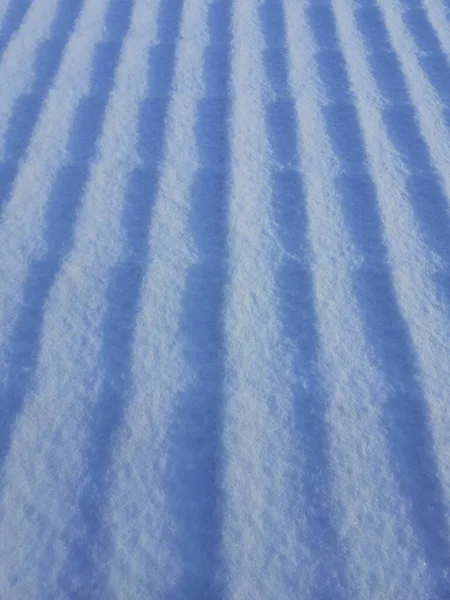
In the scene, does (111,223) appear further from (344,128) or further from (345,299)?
(344,128)

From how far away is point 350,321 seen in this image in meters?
1.19

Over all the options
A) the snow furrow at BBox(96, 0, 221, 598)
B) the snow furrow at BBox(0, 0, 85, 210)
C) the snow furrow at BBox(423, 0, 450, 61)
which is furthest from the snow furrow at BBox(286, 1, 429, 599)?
the snow furrow at BBox(0, 0, 85, 210)

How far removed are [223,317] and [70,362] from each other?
333 mm

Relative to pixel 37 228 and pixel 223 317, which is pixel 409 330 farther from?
pixel 37 228

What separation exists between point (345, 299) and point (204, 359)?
0.35 metres

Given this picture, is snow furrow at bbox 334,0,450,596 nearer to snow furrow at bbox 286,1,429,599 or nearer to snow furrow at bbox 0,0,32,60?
snow furrow at bbox 286,1,429,599

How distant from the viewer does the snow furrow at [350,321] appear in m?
0.91

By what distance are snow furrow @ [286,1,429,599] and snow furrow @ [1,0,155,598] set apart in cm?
46

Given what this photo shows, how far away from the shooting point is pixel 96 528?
920 millimetres

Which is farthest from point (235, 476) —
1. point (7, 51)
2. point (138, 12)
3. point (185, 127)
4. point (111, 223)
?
point (138, 12)

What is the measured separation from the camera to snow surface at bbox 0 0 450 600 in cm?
91

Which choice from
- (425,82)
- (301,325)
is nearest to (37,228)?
(301,325)

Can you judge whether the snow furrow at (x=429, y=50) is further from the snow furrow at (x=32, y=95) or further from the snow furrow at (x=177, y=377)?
the snow furrow at (x=32, y=95)

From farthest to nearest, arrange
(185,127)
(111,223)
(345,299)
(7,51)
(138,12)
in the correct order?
(138,12)
(7,51)
(185,127)
(111,223)
(345,299)
